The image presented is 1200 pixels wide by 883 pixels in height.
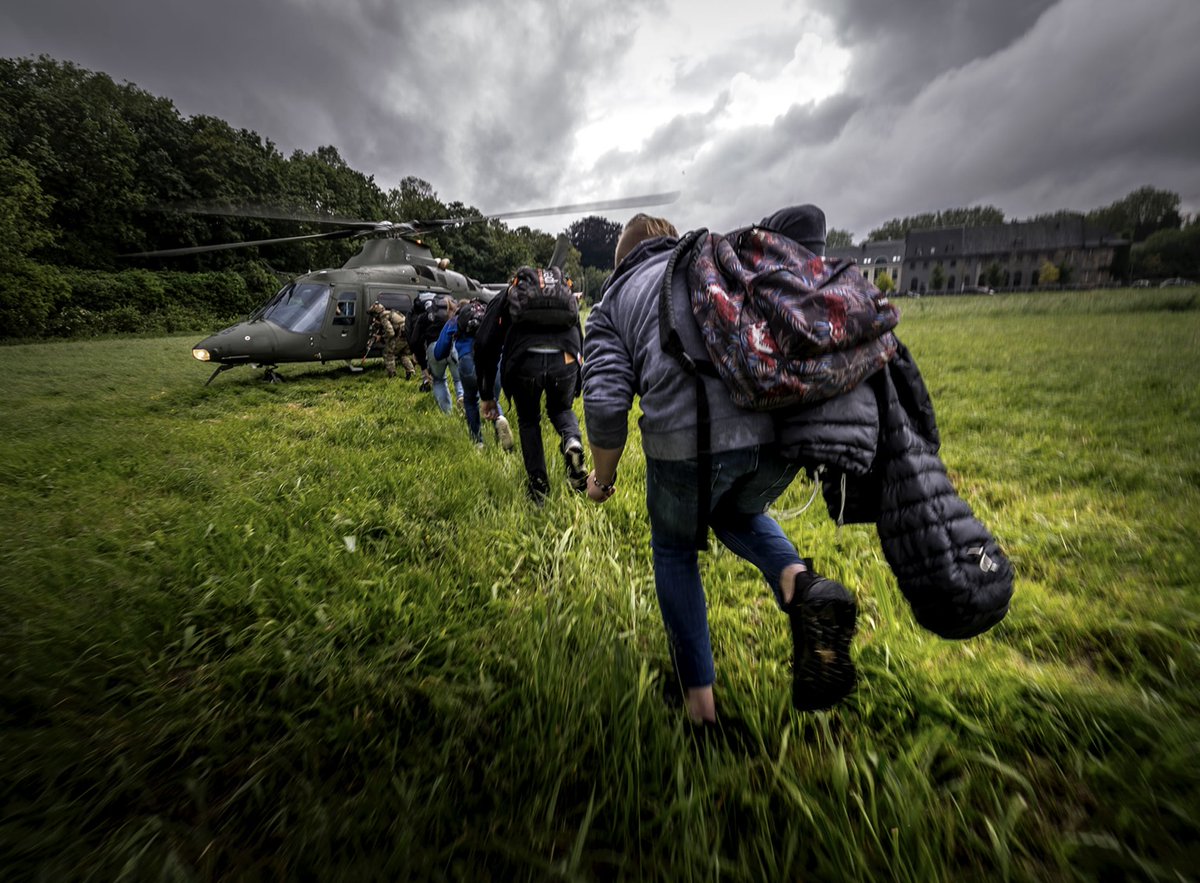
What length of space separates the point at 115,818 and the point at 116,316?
30.8 meters

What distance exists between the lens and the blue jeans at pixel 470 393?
4973 millimetres

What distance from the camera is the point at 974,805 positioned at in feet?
4.45

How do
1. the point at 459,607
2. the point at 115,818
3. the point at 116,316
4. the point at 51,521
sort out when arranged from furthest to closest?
1. the point at 116,316
2. the point at 51,521
3. the point at 459,607
4. the point at 115,818

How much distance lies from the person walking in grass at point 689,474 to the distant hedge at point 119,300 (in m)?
18.3

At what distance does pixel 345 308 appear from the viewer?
30.7 ft

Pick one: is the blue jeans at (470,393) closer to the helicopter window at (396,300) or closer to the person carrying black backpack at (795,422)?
the person carrying black backpack at (795,422)

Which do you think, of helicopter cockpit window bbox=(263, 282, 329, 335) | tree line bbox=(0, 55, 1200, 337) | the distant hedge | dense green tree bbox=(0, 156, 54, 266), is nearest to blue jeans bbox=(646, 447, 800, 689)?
tree line bbox=(0, 55, 1200, 337)

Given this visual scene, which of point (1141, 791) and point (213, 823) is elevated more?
point (213, 823)

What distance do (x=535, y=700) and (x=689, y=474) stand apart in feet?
3.64

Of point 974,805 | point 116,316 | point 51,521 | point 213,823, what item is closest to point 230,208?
point 51,521

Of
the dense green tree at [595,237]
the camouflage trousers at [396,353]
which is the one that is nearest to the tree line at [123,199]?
the camouflage trousers at [396,353]

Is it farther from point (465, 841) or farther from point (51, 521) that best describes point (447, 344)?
point (465, 841)

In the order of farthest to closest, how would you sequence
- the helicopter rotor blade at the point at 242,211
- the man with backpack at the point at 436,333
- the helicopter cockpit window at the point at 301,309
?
the helicopter cockpit window at the point at 301,309 < the helicopter rotor blade at the point at 242,211 < the man with backpack at the point at 436,333

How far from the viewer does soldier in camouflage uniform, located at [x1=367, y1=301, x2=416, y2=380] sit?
942cm
